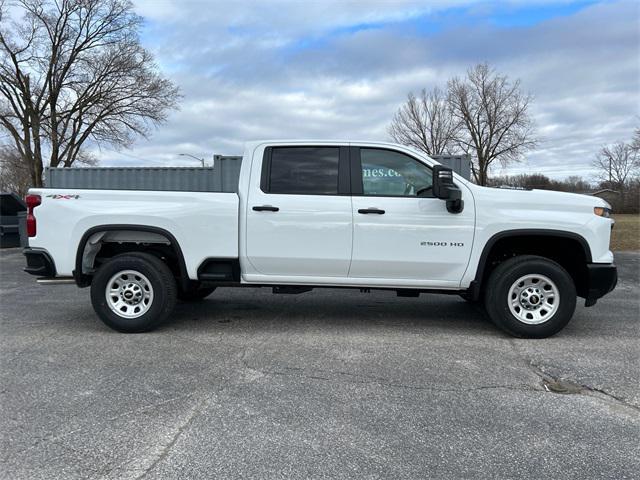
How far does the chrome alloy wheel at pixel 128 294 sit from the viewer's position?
5.52 meters

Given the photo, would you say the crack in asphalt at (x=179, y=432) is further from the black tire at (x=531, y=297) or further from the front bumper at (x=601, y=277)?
the front bumper at (x=601, y=277)

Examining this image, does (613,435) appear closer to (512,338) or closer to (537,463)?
(537,463)

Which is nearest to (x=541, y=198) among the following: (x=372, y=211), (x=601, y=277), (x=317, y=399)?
(x=601, y=277)

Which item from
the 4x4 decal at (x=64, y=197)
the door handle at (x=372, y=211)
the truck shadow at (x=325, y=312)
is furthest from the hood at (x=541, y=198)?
the 4x4 decal at (x=64, y=197)

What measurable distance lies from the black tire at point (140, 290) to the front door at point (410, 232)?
1.99m

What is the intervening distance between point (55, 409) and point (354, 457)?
2.16 metres

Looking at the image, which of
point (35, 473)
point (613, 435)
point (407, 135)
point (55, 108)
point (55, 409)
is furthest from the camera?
point (407, 135)

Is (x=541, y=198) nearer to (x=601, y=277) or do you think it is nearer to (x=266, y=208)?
(x=601, y=277)

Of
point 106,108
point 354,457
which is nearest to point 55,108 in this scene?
point 106,108

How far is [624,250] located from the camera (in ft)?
53.2

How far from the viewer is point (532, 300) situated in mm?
5328

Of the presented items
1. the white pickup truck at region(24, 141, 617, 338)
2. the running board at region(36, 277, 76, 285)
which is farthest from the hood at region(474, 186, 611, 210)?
the running board at region(36, 277, 76, 285)

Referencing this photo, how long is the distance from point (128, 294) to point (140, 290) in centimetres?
14

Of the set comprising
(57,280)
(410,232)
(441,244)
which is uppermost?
(410,232)
